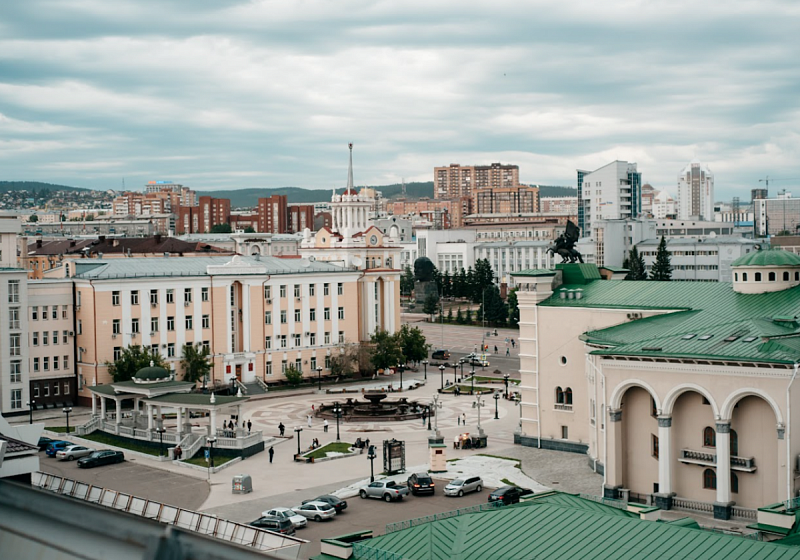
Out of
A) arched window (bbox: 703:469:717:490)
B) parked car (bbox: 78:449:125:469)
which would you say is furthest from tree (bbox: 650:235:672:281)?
arched window (bbox: 703:469:717:490)

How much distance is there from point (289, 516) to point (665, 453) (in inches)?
560

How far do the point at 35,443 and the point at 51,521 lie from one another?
18.9 feet

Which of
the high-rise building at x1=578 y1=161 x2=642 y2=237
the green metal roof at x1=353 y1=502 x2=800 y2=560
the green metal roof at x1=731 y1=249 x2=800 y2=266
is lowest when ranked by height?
the green metal roof at x1=353 y1=502 x2=800 y2=560

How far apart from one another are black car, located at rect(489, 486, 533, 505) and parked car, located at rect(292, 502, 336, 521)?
20.4ft

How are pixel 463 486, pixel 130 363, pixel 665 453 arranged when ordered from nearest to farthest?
pixel 665 453, pixel 463 486, pixel 130 363

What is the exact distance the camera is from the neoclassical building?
117 ft

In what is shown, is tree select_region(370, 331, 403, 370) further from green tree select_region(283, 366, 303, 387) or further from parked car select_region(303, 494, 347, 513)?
parked car select_region(303, 494, 347, 513)

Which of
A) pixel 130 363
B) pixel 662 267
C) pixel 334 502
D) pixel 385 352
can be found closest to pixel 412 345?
pixel 385 352

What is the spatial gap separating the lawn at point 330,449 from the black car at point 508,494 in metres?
12.5

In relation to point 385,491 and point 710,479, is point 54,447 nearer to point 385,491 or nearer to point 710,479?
point 385,491

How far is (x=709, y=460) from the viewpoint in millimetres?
A: 37219

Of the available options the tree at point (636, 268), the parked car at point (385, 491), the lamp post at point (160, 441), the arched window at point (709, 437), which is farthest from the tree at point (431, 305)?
the arched window at point (709, 437)

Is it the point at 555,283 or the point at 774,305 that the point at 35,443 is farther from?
the point at 555,283

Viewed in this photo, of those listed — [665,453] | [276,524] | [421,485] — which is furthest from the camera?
[421,485]
